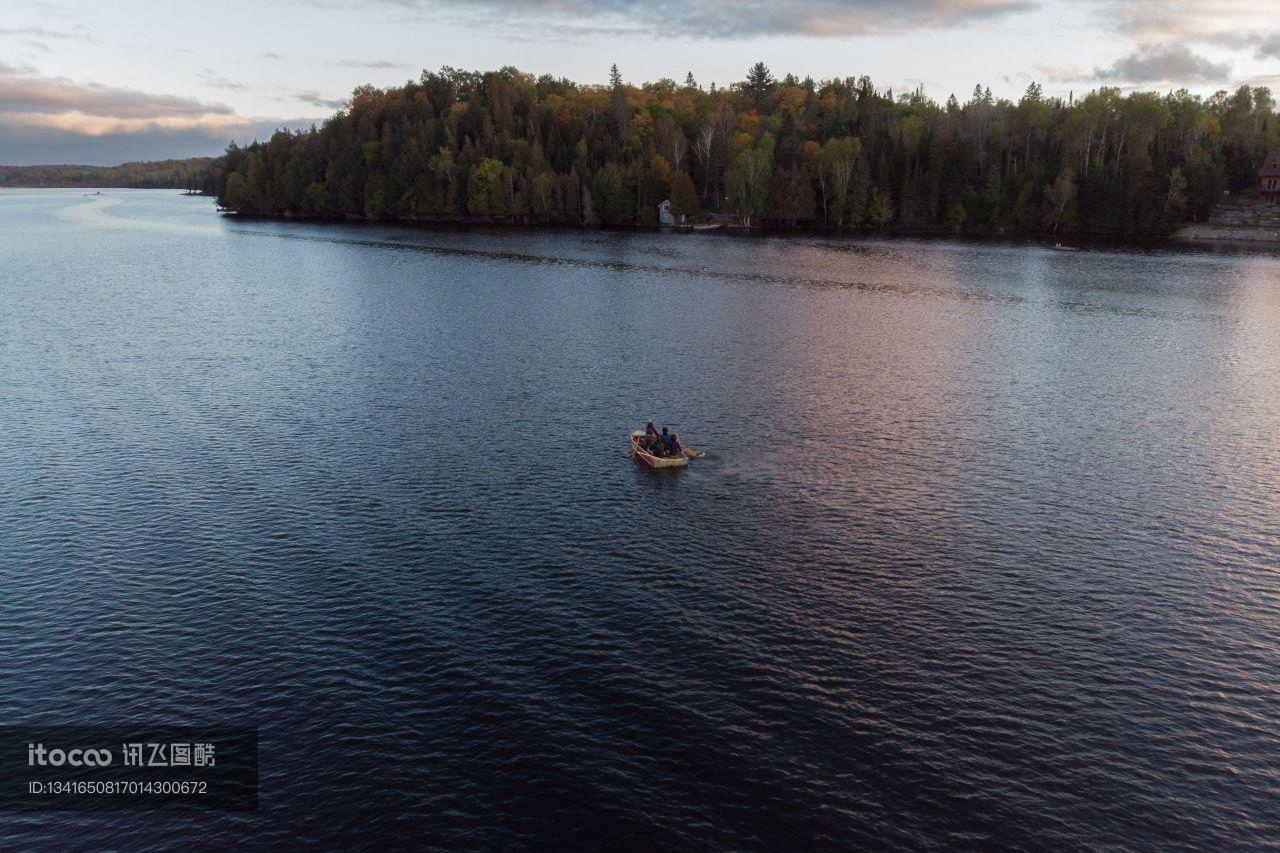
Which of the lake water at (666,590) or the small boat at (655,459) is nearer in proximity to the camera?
the lake water at (666,590)

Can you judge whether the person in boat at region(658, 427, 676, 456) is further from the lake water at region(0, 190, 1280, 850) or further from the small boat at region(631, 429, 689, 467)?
the lake water at region(0, 190, 1280, 850)

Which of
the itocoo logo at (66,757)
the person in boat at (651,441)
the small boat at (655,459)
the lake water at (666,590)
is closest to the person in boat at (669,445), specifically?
the person in boat at (651,441)

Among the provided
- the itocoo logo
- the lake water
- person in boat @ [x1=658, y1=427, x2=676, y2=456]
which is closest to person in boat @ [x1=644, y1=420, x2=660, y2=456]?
person in boat @ [x1=658, y1=427, x2=676, y2=456]

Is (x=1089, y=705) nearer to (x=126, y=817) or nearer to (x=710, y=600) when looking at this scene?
(x=710, y=600)

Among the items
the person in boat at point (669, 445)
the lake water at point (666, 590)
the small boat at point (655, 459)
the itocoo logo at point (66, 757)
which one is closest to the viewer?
the lake water at point (666, 590)

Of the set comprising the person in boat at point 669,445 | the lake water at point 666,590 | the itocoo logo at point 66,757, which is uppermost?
the person in boat at point 669,445

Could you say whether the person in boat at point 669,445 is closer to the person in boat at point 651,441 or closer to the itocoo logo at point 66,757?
the person in boat at point 651,441

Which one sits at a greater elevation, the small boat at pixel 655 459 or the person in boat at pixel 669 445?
the person in boat at pixel 669 445

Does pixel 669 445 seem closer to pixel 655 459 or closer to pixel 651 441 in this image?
pixel 651 441
